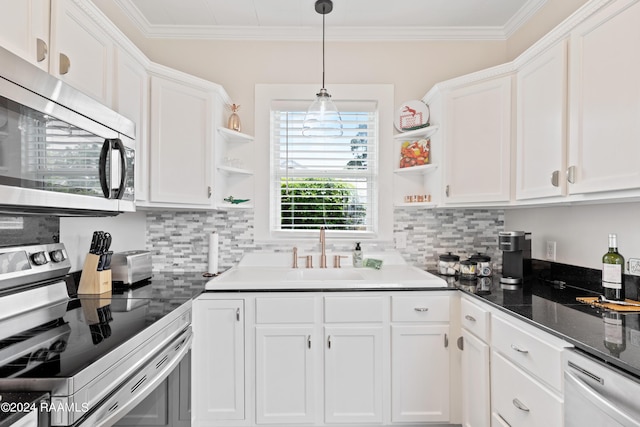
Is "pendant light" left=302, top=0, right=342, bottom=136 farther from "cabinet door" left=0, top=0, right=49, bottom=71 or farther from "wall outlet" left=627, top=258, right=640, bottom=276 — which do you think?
"wall outlet" left=627, top=258, right=640, bottom=276

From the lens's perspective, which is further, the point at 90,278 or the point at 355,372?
the point at 355,372

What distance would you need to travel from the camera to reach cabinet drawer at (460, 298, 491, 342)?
5.70ft

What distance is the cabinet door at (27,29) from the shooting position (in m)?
1.08

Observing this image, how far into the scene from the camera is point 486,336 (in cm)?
174

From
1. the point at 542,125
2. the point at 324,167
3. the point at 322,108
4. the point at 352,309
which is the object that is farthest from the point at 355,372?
the point at 542,125

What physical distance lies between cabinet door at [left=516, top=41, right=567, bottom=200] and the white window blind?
40.4 inches

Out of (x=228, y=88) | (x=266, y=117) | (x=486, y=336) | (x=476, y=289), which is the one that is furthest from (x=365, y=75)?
(x=486, y=336)

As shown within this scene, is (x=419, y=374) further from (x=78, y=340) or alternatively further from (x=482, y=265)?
(x=78, y=340)

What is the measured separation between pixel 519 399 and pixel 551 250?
1102 millimetres

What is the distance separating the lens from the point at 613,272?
156 cm

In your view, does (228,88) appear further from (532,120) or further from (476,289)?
(476,289)

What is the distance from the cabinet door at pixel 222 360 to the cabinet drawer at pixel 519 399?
1380 mm

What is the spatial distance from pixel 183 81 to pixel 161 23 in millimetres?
787

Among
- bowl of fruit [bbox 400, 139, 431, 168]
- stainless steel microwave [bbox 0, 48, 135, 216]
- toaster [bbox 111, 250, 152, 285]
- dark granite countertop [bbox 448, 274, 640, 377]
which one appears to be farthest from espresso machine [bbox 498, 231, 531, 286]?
toaster [bbox 111, 250, 152, 285]
